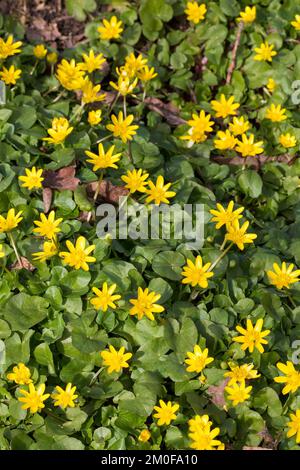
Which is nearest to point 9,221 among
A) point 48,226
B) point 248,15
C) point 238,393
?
point 48,226

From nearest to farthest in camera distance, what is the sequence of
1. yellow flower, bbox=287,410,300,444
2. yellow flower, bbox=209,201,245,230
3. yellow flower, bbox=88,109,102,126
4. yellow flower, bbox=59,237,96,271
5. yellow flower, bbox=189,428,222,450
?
yellow flower, bbox=189,428,222,450 → yellow flower, bbox=287,410,300,444 → yellow flower, bbox=59,237,96,271 → yellow flower, bbox=209,201,245,230 → yellow flower, bbox=88,109,102,126

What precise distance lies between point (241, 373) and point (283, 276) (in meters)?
0.50

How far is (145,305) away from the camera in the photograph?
273cm

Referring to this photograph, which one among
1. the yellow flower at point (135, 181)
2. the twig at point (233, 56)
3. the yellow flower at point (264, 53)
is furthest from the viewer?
the twig at point (233, 56)

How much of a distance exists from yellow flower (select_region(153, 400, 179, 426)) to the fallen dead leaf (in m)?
1.12

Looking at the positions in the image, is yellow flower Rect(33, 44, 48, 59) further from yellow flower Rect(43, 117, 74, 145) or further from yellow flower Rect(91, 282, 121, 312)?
yellow flower Rect(91, 282, 121, 312)

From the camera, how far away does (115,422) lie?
264cm

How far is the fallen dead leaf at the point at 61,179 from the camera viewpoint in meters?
3.19

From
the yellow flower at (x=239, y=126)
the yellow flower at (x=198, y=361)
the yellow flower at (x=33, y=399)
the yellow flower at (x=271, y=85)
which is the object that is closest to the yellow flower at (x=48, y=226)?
the yellow flower at (x=33, y=399)

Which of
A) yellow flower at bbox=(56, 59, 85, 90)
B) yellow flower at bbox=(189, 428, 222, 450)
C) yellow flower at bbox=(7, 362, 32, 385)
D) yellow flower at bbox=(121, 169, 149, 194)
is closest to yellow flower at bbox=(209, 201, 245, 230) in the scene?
yellow flower at bbox=(121, 169, 149, 194)

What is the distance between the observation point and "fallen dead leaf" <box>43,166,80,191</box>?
3186 millimetres

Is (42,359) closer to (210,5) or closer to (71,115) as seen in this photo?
(71,115)

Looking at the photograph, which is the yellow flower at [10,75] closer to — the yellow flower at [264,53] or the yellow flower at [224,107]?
the yellow flower at [224,107]

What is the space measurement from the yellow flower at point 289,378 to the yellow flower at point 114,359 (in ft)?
1.93
